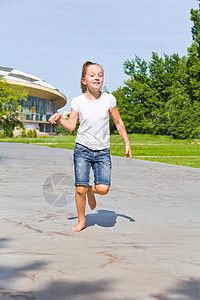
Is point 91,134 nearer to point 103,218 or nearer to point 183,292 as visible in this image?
point 103,218

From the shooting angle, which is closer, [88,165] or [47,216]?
[88,165]

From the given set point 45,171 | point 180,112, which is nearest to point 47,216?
point 45,171

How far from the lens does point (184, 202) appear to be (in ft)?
21.4

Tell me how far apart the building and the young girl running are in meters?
79.0

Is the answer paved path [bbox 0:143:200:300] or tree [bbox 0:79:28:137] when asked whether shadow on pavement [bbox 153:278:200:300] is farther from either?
tree [bbox 0:79:28:137]

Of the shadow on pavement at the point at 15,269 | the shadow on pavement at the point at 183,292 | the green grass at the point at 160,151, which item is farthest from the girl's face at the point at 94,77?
the green grass at the point at 160,151

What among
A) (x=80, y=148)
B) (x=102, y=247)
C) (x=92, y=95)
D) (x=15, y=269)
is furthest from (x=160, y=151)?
(x=15, y=269)

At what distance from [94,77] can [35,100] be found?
88310 mm

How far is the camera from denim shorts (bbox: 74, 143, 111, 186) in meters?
4.29

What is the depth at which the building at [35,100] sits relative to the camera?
85.4m

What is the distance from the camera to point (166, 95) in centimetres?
5316

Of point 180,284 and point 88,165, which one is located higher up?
point 88,165

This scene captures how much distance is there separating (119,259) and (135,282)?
561mm

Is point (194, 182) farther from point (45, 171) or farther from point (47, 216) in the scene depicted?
point (47, 216)
